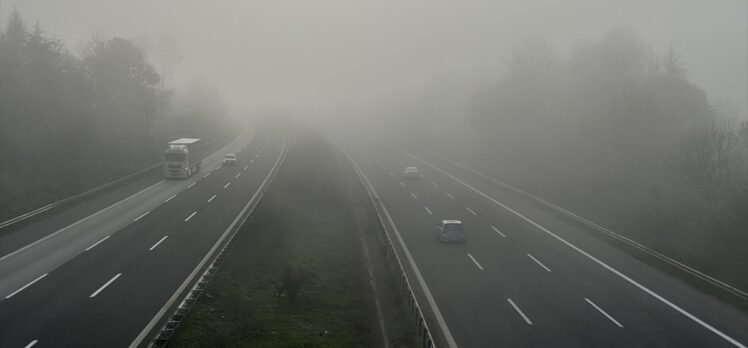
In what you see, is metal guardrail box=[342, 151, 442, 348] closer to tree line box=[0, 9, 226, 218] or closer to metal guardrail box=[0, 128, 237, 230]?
metal guardrail box=[0, 128, 237, 230]

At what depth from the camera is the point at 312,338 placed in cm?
1869

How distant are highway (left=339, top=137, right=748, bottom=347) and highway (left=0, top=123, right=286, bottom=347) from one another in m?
11.1

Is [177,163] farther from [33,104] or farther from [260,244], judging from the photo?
[260,244]

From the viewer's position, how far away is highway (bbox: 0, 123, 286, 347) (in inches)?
701

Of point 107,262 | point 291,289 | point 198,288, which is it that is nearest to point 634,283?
point 291,289

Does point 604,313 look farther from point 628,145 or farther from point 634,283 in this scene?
point 628,145

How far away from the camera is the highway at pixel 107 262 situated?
17.8 metres

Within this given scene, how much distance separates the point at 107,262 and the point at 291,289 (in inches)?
365

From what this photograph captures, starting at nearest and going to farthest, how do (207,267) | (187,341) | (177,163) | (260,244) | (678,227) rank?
(187,341) → (207,267) → (260,244) → (678,227) → (177,163)

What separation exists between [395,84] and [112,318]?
175 m

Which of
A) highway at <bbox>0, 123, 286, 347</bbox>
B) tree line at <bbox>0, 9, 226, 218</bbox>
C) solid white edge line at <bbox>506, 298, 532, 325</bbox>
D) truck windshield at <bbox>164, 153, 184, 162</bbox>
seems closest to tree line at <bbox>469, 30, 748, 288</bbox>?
solid white edge line at <bbox>506, 298, 532, 325</bbox>

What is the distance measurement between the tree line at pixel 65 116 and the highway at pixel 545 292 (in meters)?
26.8

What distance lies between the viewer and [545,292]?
23094mm

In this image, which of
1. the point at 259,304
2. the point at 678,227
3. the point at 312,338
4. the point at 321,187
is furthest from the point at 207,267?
the point at 678,227
